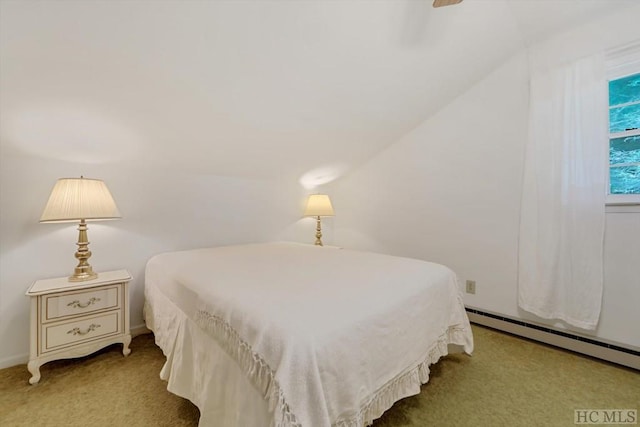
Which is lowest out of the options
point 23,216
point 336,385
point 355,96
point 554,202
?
point 336,385

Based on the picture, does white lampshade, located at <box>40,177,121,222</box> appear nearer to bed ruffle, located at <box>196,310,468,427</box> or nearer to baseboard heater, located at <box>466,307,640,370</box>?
bed ruffle, located at <box>196,310,468,427</box>

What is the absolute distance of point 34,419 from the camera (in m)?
1.33

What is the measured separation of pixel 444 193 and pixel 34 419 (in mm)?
3219

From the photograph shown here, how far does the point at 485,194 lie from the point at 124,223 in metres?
3.10

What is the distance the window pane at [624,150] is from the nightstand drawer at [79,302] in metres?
3.59

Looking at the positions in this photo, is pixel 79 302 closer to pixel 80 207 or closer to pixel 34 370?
pixel 34 370

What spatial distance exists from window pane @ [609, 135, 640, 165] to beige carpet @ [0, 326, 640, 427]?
1.40 meters

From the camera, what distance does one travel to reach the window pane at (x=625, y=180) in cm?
185

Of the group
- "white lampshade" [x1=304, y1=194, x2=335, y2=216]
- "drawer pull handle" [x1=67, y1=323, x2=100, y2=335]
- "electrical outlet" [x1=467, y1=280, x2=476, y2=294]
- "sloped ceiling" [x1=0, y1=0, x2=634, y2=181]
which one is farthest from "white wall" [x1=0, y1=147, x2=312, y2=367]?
"electrical outlet" [x1=467, y1=280, x2=476, y2=294]

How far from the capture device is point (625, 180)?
1.88 m

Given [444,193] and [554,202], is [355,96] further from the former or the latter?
[554,202]

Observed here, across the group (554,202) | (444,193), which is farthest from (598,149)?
(444,193)

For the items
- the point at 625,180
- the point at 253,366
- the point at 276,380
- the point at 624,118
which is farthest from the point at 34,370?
the point at 624,118

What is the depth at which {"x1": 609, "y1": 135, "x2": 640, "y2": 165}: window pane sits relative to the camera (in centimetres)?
186
